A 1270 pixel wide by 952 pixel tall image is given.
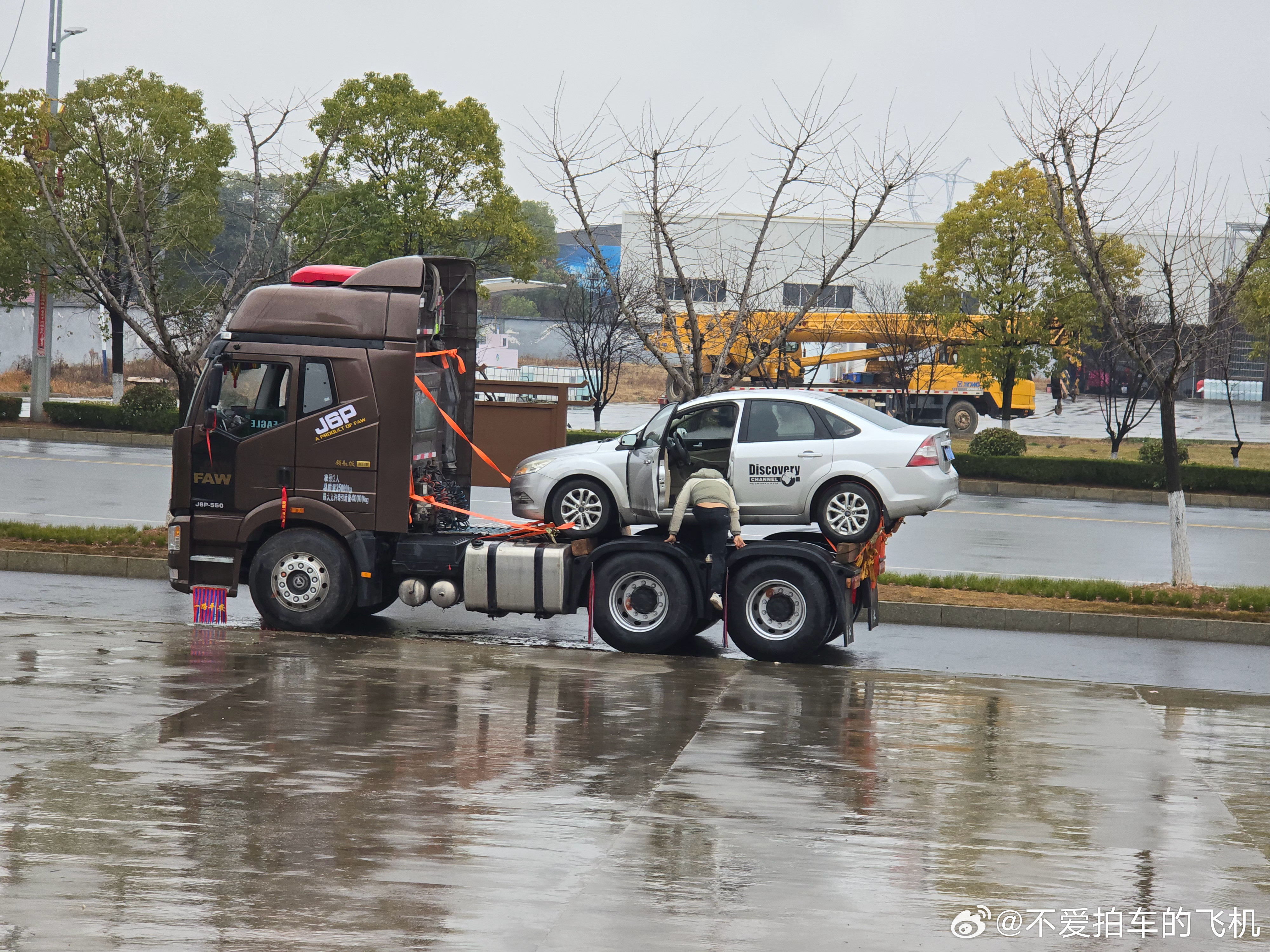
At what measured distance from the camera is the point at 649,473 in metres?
11.3

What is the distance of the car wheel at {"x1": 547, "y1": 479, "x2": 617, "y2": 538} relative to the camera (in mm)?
12117

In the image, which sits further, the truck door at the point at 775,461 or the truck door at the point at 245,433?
the truck door at the point at 775,461

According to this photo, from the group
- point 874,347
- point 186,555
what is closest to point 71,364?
point 874,347

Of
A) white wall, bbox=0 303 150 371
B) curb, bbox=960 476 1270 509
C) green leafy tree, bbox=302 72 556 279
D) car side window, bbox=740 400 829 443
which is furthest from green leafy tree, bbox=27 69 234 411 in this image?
white wall, bbox=0 303 150 371

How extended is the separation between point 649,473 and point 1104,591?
5.47 meters

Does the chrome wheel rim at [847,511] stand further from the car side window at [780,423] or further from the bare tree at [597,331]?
the bare tree at [597,331]

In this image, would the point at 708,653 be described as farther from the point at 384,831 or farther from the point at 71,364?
the point at 71,364

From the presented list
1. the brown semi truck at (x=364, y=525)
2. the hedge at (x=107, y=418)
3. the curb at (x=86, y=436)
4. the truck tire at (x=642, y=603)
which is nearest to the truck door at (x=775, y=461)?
the brown semi truck at (x=364, y=525)

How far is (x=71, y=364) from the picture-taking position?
2231 inches

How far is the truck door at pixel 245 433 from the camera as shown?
431 inches

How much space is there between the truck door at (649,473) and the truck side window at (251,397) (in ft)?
9.85

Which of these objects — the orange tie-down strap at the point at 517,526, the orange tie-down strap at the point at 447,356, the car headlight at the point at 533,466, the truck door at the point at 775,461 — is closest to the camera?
the orange tie-down strap at the point at 517,526

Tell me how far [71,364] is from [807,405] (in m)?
51.9

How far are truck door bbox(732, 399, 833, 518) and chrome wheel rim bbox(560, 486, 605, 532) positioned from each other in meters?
1.34
